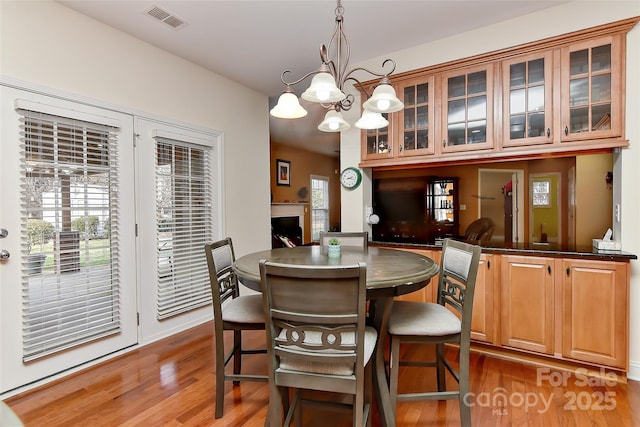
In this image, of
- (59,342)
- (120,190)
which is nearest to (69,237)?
(120,190)

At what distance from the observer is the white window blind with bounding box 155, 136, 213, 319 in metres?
3.15

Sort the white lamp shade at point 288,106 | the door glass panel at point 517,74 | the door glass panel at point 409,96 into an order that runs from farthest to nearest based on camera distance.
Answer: the door glass panel at point 409,96, the door glass panel at point 517,74, the white lamp shade at point 288,106

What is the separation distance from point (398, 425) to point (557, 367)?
1.49 meters

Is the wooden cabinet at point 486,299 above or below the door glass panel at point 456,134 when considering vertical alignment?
below

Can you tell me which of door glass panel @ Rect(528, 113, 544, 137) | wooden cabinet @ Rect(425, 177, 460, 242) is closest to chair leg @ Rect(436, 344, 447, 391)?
wooden cabinet @ Rect(425, 177, 460, 242)

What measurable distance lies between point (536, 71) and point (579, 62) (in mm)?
266

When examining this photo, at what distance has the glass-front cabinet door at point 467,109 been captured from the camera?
2.77 metres

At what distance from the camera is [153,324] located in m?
3.06

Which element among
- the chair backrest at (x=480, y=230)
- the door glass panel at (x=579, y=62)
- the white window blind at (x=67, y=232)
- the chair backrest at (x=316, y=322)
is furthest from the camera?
the chair backrest at (x=480, y=230)

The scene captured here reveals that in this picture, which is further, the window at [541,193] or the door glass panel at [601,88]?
the window at [541,193]

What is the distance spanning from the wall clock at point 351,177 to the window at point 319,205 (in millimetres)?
4757

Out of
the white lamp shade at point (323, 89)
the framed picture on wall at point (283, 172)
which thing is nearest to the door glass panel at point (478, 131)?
the white lamp shade at point (323, 89)

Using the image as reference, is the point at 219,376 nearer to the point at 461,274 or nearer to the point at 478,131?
the point at 461,274

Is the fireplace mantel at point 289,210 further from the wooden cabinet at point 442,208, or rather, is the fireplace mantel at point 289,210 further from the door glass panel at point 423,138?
the door glass panel at point 423,138
